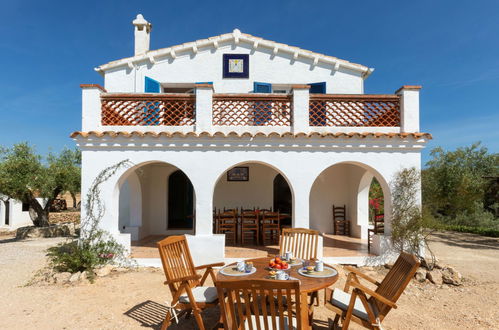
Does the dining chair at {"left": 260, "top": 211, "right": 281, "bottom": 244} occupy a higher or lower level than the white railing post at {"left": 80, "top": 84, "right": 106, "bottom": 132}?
lower

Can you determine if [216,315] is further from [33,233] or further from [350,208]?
[33,233]

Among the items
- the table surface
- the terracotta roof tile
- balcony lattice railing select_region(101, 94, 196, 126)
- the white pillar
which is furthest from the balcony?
the table surface

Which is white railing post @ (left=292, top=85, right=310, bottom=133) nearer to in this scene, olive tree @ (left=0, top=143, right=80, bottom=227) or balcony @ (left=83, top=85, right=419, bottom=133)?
balcony @ (left=83, top=85, right=419, bottom=133)

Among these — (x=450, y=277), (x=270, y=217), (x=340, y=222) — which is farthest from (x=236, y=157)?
(x=450, y=277)

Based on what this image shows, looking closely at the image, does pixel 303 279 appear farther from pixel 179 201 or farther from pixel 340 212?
pixel 179 201

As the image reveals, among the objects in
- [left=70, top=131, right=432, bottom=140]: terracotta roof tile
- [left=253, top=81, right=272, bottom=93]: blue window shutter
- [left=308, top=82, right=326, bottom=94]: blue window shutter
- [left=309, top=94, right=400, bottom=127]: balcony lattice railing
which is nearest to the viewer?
[left=70, top=131, right=432, bottom=140]: terracotta roof tile

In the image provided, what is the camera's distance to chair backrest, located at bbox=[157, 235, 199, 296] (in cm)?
399

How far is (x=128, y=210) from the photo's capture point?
10188 mm

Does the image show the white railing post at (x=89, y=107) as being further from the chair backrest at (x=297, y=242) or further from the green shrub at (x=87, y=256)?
the chair backrest at (x=297, y=242)

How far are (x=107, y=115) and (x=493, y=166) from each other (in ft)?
63.3

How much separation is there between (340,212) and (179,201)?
604 cm

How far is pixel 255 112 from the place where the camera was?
7605 millimetres

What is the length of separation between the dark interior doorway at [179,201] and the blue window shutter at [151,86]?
309 centimetres

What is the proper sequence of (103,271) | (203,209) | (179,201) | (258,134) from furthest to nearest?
(179,201) → (203,209) → (258,134) → (103,271)
